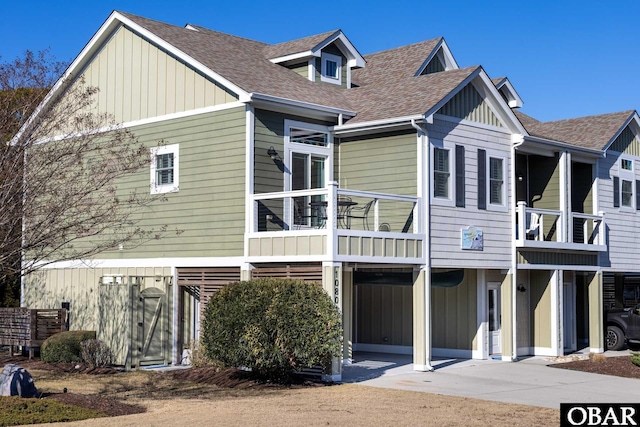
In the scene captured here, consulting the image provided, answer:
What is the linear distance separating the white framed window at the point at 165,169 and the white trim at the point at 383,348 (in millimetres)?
7603

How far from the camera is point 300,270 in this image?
19406 millimetres

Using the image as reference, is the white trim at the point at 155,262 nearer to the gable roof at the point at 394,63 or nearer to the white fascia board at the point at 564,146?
the gable roof at the point at 394,63

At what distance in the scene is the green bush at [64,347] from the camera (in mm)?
21438

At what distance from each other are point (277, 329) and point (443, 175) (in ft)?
21.5

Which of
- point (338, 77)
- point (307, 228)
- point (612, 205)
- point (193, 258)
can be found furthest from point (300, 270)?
point (612, 205)

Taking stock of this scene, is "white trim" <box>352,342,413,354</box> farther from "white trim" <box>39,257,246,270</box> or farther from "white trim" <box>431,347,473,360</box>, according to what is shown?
"white trim" <box>39,257,246,270</box>

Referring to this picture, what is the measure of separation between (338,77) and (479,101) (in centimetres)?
464

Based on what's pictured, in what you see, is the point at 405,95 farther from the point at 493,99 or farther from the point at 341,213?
the point at 341,213

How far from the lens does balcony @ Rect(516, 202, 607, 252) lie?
24125 mm

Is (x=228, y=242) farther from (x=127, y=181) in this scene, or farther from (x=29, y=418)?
(x=29, y=418)

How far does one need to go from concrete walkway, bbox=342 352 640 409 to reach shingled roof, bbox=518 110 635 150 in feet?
25.2

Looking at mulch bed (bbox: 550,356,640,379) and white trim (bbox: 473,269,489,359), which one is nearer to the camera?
mulch bed (bbox: 550,356,640,379)

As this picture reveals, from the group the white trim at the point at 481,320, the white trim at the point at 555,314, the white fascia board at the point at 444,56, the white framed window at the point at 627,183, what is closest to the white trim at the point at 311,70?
the white fascia board at the point at 444,56

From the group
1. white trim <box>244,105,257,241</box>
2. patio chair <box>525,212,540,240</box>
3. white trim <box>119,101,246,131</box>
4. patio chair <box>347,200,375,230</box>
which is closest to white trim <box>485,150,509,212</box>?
patio chair <box>525,212,540,240</box>
